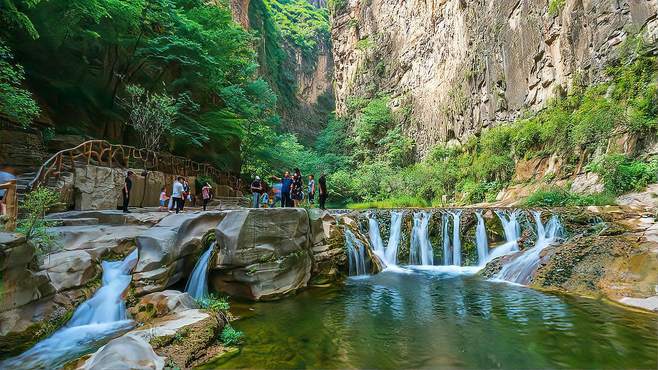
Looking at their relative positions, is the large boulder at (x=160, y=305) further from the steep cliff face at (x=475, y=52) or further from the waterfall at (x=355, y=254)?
the steep cliff face at (x=475, y=52)

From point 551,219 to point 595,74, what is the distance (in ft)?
32.9

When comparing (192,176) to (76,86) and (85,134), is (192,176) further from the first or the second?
(76,86)

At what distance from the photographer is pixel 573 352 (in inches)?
187

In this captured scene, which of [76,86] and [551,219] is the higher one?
[76,86]

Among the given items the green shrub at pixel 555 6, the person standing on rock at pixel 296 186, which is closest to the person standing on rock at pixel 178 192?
the person standing on rock at pixel 296 186

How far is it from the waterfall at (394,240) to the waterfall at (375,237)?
0.61ft

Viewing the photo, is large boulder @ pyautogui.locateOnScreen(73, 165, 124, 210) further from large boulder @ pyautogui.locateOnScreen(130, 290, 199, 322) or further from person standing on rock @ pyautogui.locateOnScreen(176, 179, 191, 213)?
large boulder @ pyautogui.locateOnScreen(130, 290, 199, 322)

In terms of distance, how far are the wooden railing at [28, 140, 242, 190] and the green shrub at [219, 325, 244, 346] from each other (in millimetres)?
8244

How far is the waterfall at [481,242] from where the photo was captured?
1186cm

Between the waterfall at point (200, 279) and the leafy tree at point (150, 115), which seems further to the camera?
the leafy tree at point (150, 115)

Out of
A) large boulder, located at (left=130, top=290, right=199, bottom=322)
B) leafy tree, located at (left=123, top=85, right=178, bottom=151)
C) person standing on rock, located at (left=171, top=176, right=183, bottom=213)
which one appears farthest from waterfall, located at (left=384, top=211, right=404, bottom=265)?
leafy tree, located at (left=123, top=85, right=178, bottom=151)

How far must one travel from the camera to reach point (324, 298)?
309 inches

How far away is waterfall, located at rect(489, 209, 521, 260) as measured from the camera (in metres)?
11.6

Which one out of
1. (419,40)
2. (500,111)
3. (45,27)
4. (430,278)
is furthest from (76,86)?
(419,40)
